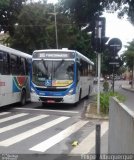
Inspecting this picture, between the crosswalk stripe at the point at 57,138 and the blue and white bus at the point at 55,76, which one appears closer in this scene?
the crosswalk stripe at the point at 57,138

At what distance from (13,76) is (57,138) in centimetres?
934

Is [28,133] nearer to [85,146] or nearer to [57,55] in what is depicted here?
[85,146]

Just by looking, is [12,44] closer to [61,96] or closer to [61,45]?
[61,45]

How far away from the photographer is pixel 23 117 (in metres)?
17.8

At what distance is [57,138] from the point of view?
12.3 m

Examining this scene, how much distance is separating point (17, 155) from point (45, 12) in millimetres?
42122

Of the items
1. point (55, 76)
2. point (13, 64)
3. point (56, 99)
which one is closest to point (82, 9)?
point (55, 76)

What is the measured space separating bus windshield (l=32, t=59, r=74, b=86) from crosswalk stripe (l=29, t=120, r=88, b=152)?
5.68m

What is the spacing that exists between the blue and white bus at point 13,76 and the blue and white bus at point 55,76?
86 cm

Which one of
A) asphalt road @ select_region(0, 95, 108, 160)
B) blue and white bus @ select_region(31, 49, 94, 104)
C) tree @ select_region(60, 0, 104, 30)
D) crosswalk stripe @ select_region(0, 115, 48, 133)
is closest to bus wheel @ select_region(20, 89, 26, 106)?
blue and white bus @ select_region(31, 49, 94, 104)

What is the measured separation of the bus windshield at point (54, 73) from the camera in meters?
21.6

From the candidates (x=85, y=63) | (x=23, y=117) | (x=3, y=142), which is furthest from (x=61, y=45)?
(x=3, y=142)

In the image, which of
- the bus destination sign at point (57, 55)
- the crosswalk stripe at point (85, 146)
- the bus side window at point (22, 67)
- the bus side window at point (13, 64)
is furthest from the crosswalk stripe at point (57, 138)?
the bus side window at point (22, 67)

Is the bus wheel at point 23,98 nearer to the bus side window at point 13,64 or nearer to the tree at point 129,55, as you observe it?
the bus side window at point 13,64
